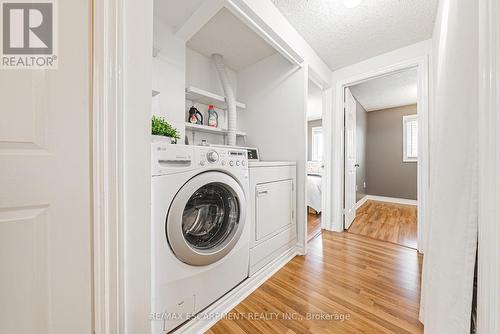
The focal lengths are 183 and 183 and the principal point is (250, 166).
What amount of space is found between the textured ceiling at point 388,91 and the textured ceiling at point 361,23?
898 mm

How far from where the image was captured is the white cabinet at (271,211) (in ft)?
4.59

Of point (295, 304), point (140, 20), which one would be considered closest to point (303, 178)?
point (295, 304)

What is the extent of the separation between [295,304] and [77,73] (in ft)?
5.42

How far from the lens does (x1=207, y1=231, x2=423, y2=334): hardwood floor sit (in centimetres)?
101

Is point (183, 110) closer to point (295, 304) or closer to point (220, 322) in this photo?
point (220, 322)

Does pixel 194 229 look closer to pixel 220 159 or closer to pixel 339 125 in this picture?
pixel 220 159

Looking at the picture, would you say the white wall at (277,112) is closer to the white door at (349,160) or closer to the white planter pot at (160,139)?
the white door at (349,160)

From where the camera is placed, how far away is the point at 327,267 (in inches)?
63.1

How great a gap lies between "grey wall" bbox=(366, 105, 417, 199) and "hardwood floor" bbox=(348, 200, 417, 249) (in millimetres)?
546

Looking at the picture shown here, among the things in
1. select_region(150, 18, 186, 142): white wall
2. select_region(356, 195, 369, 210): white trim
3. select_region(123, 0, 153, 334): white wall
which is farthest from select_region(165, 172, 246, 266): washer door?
select_region(356, 195, 369, 210): white trim

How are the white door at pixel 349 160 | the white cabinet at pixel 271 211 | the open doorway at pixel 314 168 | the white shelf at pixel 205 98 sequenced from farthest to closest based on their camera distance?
the open doorway at pixel 314 168
the white door at pixel 349 160
the white shelf at pixel 205 98
the white cabinet at pixel 271 211

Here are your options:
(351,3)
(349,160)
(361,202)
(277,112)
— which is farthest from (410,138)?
(351,3)

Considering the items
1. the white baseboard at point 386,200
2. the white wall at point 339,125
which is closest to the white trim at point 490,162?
the white wall at point 339,125

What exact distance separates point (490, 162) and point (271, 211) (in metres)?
1.23
